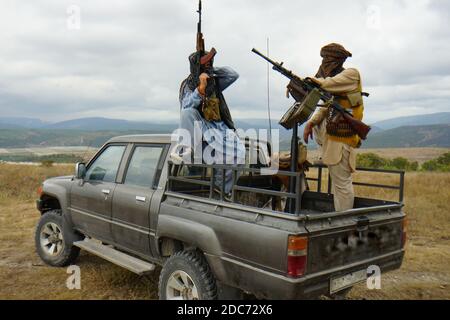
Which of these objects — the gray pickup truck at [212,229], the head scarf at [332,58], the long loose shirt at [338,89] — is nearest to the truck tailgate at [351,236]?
the gray pickup truck at [212,229]

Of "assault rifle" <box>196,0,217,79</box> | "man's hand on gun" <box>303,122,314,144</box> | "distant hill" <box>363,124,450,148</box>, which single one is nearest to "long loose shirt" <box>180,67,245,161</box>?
"assault rifle" <box>196,0,217,79</box>

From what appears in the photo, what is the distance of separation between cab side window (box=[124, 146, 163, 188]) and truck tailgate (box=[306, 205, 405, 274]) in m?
1.83

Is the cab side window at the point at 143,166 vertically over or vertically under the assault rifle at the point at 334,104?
under

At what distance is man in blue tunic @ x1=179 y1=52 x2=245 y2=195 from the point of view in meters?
4.06

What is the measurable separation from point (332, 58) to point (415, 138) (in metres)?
149

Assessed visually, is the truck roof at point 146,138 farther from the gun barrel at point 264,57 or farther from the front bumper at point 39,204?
the front bumper at point 39,204

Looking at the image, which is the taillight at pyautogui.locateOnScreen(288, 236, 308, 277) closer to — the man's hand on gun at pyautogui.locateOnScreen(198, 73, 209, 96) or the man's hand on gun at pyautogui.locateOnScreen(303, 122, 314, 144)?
the man's hand on gun at pyautogui.locateOnScreen(303, 122, 314, 144)

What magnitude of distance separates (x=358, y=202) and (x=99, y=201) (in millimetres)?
2814

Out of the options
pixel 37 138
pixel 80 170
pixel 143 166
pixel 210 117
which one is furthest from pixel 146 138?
pixel 37 138

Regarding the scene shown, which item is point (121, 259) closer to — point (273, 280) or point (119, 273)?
point (119, 273)

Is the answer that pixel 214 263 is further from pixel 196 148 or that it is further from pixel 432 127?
pixel 432 127

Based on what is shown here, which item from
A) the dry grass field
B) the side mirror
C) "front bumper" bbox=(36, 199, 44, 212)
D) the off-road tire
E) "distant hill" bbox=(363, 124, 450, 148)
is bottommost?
the dry grass field

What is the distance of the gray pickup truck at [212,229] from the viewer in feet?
8.90

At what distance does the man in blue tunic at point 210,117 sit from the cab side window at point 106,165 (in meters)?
0.96
